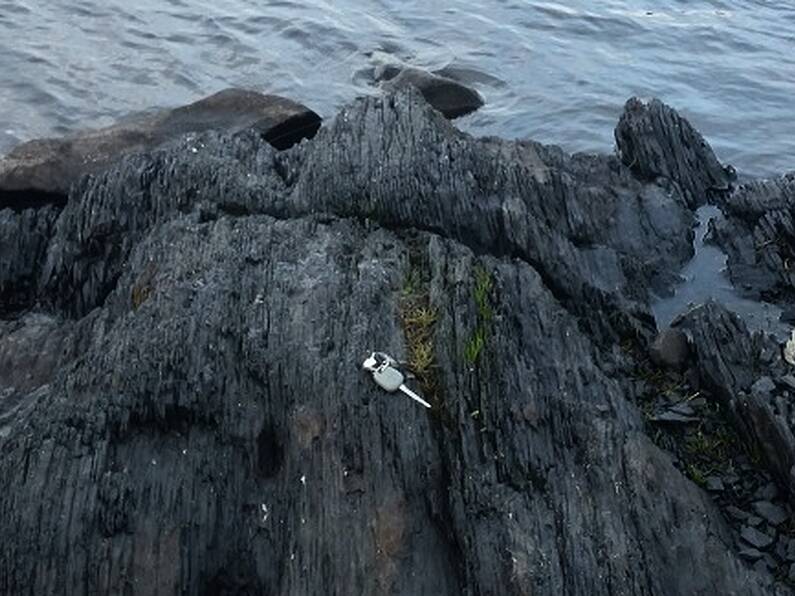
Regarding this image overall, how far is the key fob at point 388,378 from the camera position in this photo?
7035mm

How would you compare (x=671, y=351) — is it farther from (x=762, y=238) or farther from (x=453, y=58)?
(x=453, y=58)

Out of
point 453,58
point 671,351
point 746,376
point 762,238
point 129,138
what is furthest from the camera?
point 453,58

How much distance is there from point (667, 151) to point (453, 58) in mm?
7083

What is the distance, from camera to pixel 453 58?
18609mm

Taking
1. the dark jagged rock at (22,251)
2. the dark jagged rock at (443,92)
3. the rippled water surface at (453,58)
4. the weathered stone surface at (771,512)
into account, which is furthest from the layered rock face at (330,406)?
the dark jagged rock at (443,92)

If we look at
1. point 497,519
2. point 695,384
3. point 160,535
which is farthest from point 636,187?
point 160,535

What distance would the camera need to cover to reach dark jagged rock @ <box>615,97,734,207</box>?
39.8ft

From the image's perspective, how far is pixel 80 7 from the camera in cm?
1950

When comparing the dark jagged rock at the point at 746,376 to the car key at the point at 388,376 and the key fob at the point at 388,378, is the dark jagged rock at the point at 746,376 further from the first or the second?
the key fob at the point at 388,378

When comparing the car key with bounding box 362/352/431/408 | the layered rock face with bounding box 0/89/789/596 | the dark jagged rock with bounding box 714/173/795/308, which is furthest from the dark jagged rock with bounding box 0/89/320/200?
the car key with bounding box 362/352/431/408

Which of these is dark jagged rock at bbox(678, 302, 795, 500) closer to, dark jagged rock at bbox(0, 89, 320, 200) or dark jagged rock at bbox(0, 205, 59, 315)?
dark jagged rock at bbox(0, 205, 59, 315)

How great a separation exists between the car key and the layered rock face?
0.09m

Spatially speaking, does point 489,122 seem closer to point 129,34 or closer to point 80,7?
point 129,34

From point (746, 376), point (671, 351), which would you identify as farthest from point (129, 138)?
point (746, 376)
